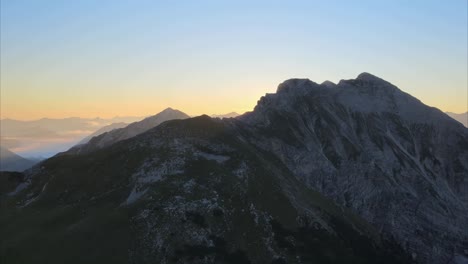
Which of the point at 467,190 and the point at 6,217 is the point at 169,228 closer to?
the point at 6,217

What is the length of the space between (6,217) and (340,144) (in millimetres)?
103605

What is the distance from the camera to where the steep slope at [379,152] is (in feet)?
441

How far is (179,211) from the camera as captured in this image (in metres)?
91.3

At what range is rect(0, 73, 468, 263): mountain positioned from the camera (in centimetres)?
8519

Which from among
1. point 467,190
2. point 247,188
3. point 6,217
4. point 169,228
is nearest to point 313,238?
point 247,188

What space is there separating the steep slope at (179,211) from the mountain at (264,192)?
11.8 inches

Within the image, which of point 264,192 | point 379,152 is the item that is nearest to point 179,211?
point 264,192

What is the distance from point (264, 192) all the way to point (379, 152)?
2665 inches

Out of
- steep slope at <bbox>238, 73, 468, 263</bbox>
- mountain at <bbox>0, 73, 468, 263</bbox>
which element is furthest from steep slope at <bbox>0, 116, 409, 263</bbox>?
steep slope at <bbox>238, 73, 468, 263</bbox>

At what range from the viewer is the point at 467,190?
165 metres

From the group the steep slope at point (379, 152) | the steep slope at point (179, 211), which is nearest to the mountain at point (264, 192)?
the steep slope at point (179, 211)

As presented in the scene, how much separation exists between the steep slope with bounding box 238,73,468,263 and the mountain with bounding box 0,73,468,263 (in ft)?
1.56

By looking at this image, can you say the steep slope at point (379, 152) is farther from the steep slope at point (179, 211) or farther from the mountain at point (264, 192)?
the steep slope at point (179, 211)

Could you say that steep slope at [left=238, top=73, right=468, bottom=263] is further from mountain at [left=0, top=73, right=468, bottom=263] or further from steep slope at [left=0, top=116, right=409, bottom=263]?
steep slope at [left=0, top=116, right=409, bottom=263]
